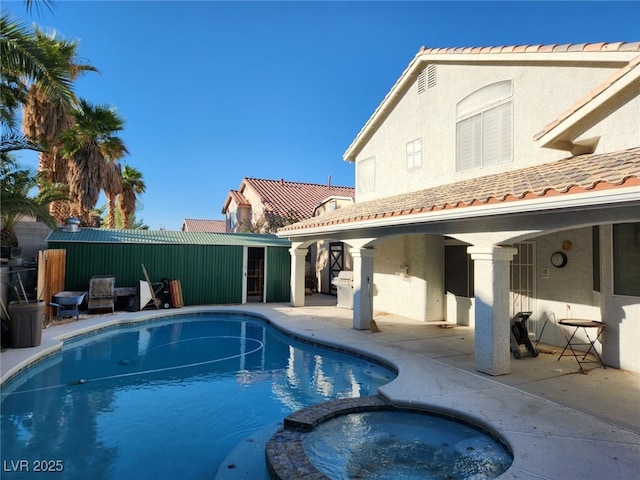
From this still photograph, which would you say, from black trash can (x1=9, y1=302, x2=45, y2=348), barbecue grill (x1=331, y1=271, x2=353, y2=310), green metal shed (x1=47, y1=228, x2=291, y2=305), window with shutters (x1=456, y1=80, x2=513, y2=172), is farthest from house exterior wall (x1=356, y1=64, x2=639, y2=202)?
black trash can (x1=9, y1=302, x2=45, y2=348)

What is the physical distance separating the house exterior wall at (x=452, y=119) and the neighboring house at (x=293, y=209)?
15.5ft

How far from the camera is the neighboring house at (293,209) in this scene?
22188mm

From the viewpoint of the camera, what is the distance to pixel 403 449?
17.7ft

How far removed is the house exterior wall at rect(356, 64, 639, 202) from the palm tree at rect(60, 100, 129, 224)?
1203 centimetres

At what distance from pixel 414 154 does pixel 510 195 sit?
25.5 ft

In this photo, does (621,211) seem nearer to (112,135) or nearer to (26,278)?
(26,278)

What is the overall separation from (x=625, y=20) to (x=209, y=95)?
62.7 ft

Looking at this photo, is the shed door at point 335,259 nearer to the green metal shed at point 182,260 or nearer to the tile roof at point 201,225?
the green metal shed at point 182,260

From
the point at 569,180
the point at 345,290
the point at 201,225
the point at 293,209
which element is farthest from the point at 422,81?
the point at 201,225

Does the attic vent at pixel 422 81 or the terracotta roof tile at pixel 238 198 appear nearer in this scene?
the attic vent at pixel 422 81

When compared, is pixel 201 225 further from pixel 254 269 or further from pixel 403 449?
pixel 403 449

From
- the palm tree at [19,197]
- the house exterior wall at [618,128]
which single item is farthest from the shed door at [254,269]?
the house exterior wall at [618,128]

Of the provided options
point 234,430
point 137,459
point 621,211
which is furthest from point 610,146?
point 137,459

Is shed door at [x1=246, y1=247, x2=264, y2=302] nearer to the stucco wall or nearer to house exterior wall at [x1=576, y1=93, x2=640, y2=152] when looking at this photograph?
the stucco wall
